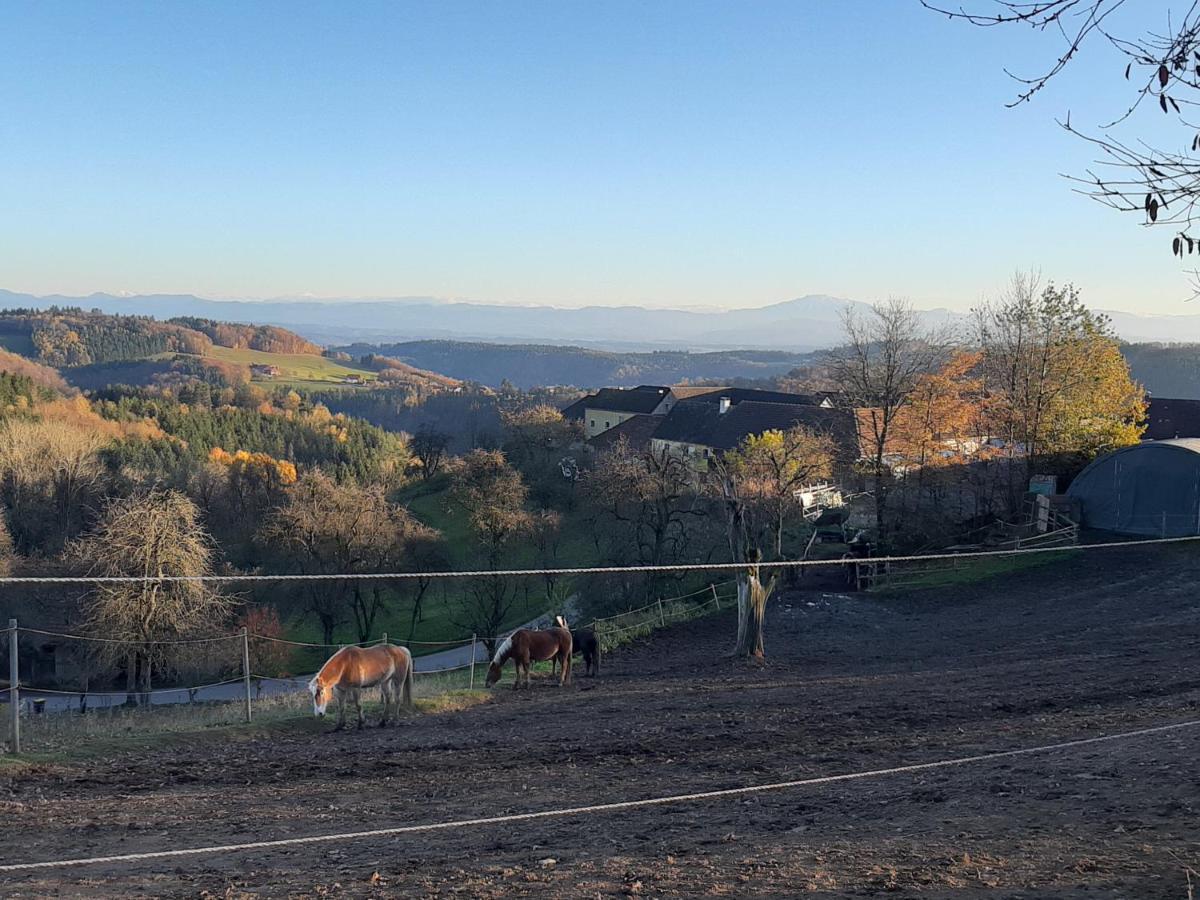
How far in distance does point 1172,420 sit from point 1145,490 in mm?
38951

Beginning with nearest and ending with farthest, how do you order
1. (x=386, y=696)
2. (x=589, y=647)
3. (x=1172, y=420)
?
(x=386, y=696)
(x=589, y=647)
(x=1172, y=420)

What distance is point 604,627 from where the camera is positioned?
24.7m

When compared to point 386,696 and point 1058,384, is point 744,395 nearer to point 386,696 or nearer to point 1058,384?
point 1058,384

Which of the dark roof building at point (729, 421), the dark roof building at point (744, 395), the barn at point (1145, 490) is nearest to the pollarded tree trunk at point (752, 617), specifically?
the barn at point (1145, 490)

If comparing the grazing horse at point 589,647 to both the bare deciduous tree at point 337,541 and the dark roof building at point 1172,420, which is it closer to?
the bare deciduous tree at point 337,541

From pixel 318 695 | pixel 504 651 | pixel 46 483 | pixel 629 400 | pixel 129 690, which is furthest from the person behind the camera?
pixel 629 400

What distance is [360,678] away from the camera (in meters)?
14.1

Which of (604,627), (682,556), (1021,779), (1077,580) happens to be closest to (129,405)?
(682,556)

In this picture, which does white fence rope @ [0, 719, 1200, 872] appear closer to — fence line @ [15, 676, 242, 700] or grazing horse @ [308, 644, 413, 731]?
grazing horse @ [308, 644, 413, 731]

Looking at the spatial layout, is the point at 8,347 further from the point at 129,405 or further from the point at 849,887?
the point at 849,887

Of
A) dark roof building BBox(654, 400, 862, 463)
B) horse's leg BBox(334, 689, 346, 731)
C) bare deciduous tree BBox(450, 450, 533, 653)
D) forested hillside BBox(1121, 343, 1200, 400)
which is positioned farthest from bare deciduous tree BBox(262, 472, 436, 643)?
forested hillside BBox(1121, 343, 1200, 400)

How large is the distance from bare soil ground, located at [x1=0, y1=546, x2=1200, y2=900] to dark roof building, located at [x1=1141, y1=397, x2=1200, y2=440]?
50073 mm

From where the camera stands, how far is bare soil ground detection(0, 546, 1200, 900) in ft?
20.7

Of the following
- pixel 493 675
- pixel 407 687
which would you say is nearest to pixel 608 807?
pixel 407 687
